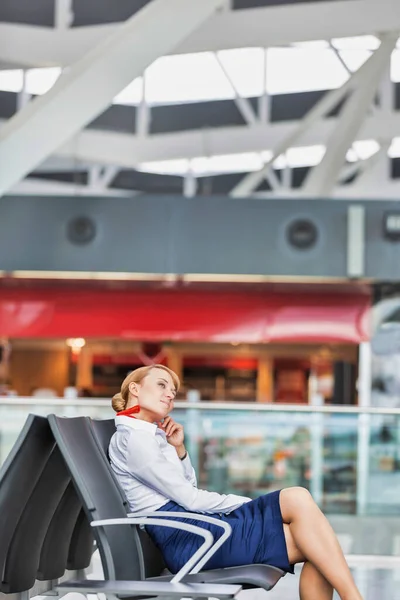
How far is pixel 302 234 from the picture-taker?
41.1 ft

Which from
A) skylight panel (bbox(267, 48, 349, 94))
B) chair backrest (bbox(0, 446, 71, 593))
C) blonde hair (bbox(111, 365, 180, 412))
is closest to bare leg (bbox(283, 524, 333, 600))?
blonde hair (bbox(111, 365, 180, 412))

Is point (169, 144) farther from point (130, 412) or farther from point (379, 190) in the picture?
point (130, 412)

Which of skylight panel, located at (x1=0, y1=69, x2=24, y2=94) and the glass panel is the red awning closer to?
skylight panel, located at (x1=0, y1=69, x2=24, y2=94)

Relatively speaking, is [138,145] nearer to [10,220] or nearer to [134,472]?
[10,220]

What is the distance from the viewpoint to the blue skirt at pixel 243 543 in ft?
12.8

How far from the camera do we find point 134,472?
396 cm

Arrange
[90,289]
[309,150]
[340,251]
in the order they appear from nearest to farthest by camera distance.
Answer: [340,251] < [90,289] < [309,150]

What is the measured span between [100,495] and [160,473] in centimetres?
24

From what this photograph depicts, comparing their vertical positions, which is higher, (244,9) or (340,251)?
(244,9)

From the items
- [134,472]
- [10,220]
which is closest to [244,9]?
[10,220]

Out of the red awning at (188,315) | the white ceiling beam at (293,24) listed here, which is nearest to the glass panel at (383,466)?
the white ceiling beam at (293,24)

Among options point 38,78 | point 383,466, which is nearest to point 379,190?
point 38,78

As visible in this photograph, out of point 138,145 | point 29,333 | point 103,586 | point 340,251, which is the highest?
point 138,145

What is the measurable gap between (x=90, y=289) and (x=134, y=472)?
9.57 meters
